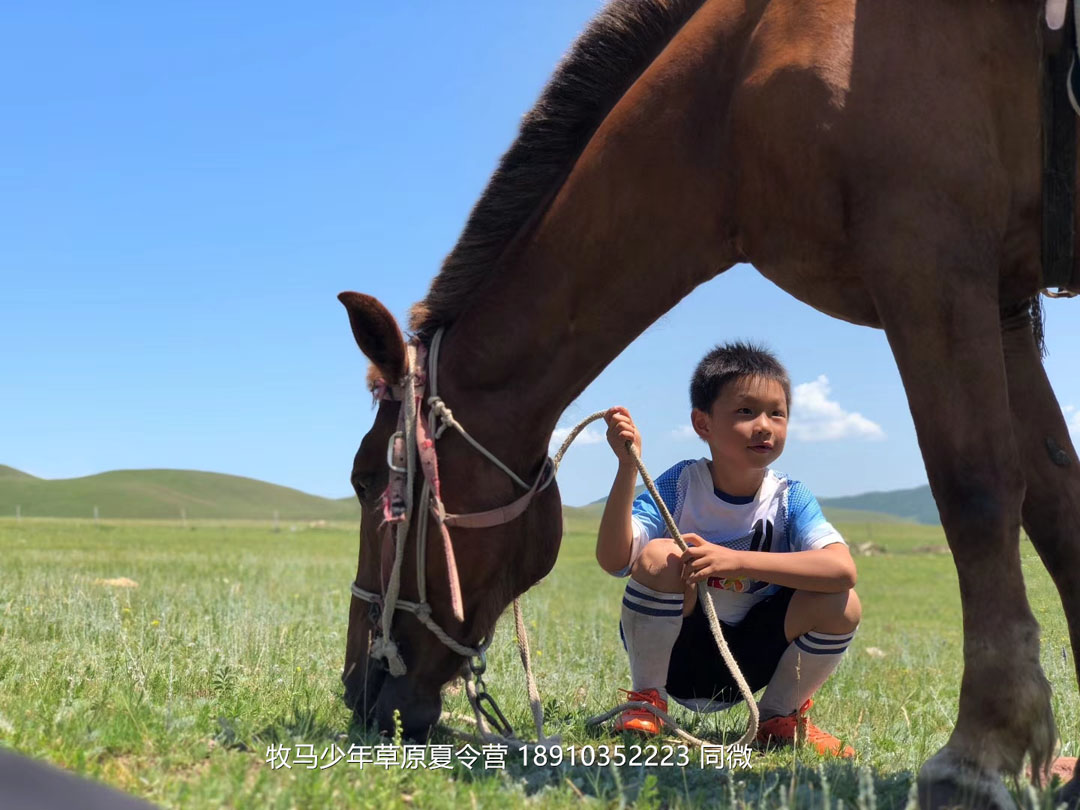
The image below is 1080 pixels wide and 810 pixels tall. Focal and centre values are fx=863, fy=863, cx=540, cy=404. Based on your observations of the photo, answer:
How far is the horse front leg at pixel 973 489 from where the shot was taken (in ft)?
6.91

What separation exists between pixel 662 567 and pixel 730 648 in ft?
2.12

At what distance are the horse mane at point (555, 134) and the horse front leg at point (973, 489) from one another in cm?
130

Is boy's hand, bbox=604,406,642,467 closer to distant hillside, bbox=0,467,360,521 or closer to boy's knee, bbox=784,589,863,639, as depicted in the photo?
boy's knee, bbox=784,589,863,639

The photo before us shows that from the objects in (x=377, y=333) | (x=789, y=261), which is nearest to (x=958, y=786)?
(x=789, y=261)

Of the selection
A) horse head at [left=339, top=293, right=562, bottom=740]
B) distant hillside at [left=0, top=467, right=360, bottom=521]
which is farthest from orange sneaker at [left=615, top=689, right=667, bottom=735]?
distant hillside at [left=0, top=467, right=360, bottom=521]

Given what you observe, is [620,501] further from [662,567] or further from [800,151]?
[800,151]

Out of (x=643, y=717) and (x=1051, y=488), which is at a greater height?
(x=1051, y=488)

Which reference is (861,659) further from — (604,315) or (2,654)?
(2,654)

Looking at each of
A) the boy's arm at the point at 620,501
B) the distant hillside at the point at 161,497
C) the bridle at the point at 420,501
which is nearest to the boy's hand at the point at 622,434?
the boy's arm at the point at 620,501

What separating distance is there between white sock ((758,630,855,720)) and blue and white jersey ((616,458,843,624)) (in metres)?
0.27

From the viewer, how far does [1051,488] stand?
2.67 m

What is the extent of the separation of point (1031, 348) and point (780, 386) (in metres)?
1.15

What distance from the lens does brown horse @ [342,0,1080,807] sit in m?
2.18

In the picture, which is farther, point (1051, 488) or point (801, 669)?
point (801, 669)
